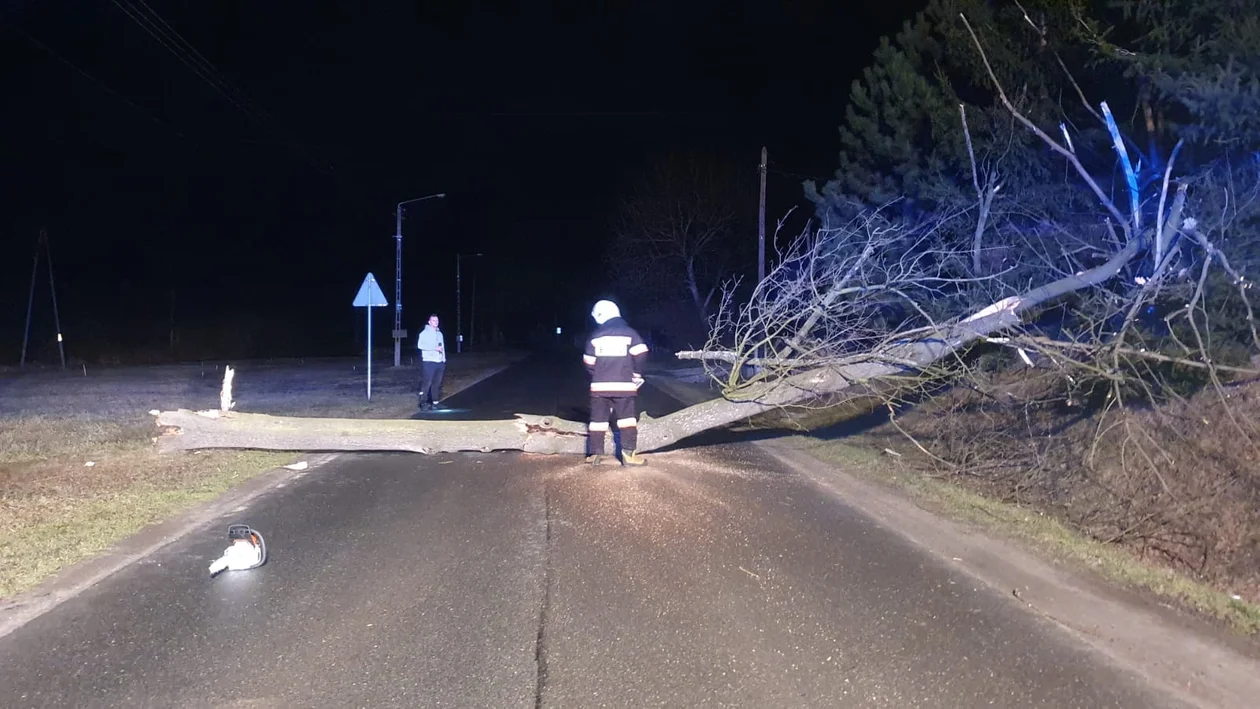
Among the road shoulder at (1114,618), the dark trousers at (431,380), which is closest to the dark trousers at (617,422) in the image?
the road shoulder at (1114,618)

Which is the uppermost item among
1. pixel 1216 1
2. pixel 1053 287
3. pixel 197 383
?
pixel 1216 1

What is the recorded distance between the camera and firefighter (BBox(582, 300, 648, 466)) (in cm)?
953

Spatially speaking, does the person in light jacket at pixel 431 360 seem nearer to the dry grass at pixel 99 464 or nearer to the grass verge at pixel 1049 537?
the dry grass at pixel 99 464

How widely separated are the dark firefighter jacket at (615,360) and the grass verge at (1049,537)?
8.91 ft

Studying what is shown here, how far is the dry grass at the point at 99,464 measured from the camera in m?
6.64

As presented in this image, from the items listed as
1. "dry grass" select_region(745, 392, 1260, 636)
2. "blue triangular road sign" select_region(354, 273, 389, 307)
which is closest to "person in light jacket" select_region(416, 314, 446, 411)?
"blue triangular road sign" select_region(354, 273, 389, 307)

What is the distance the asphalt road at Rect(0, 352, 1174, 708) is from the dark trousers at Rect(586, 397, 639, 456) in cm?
175

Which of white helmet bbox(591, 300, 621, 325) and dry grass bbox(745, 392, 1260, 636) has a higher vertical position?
white helmet bbox(591, 300, 621, 325)

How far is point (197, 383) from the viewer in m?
23.7

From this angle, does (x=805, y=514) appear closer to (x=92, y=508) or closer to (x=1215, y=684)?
(x=1215, y=684)

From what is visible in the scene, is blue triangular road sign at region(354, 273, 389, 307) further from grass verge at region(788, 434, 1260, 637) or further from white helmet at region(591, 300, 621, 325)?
grass verge at region(788, 434, 1260, 637)

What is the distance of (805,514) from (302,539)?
4.07m

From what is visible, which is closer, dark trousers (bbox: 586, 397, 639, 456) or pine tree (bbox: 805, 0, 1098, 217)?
dark trousers (bbox: 586, 397, 639, 456)

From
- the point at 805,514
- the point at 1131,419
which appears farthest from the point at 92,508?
the point at 1131,419
